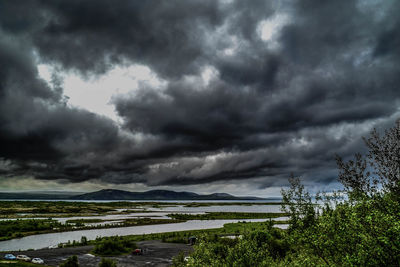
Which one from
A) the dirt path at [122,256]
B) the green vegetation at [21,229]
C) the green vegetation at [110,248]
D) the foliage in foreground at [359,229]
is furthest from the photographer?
the green vegetation at [21,229]

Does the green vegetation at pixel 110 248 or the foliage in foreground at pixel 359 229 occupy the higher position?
the foliage in foreground at pixel 359 229

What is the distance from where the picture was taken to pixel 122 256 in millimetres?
64375

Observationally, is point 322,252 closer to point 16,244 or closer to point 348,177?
point 348,177

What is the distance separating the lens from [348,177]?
78.5ft

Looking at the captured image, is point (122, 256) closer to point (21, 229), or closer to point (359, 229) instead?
point (359, 229)

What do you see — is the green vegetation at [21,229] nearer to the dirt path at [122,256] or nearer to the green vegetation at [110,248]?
the dirt path at [122,256]

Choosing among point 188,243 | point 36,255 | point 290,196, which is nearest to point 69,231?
point 36,255

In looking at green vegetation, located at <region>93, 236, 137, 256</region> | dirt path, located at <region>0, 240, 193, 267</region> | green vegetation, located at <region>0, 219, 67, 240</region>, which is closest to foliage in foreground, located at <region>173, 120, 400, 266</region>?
dirt path, located at <region>0, 240, 193, 267</region>

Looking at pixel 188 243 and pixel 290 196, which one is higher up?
pixel 290 196

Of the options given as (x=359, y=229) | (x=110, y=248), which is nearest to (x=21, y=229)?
(x=110, y=248)

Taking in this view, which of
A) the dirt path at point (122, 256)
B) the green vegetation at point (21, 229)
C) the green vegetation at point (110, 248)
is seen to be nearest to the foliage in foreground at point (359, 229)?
the dirt path at point (122, 256)

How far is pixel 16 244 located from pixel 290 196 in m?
91.9

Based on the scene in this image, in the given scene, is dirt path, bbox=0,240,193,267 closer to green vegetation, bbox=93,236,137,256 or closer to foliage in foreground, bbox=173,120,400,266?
green vegetation, bbox=93,236,137,256

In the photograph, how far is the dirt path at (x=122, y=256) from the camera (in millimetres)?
55375
